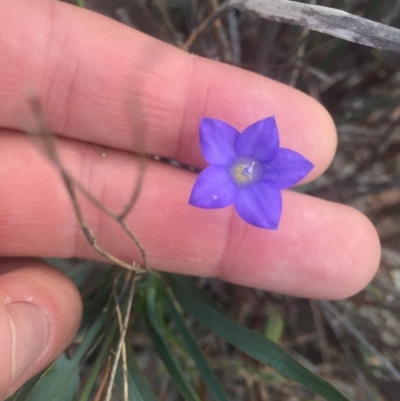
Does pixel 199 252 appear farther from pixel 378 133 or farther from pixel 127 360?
pixel 378 133

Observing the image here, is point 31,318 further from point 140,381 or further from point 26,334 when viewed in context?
point 140,381

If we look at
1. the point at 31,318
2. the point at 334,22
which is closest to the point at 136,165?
the point at 31,318

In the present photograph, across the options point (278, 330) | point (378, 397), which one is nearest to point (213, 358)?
point (278, 330)

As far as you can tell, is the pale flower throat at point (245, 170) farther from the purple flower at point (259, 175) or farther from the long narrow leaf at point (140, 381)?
the long narrow leaf at point (140, 381)

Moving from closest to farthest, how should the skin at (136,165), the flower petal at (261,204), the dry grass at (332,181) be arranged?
the flower petal at (261,204)
the skin at (136,165)
the dry grass at (332,181)

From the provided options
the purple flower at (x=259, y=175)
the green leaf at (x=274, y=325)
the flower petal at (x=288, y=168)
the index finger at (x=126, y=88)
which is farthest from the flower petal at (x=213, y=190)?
the green leaf at (x=274, y=325)

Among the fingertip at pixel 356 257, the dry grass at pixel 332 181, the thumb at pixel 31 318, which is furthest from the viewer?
the dry grass at pixel 332 181

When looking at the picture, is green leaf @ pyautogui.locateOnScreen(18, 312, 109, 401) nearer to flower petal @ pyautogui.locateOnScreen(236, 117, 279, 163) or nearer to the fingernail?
the fingernail
